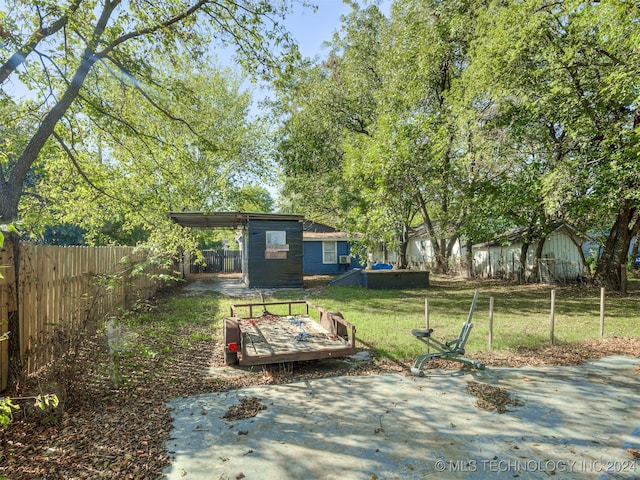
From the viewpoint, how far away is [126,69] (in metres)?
6.16

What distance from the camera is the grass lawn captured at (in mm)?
6648

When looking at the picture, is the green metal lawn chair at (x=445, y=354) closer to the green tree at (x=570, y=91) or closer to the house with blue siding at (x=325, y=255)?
the green tree at (x=570, y=91)

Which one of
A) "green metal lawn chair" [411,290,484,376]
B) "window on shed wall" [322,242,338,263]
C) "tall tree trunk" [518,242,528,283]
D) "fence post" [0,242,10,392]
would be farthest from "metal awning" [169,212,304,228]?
"tall tree trunk" [518,242,528,283]

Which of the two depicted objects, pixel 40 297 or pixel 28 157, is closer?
pixel 40 297

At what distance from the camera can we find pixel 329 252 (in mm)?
24562

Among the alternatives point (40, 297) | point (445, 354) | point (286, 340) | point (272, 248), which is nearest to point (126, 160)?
point (40, 297)

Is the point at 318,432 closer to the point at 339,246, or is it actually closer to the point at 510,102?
the point at 510,102

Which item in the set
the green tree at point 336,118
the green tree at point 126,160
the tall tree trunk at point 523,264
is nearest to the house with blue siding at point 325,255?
the green tree at point 336,118

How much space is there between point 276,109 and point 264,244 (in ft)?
27.1

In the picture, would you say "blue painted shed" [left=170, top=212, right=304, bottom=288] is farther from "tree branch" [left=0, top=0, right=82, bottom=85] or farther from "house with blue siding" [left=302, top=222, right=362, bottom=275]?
"tree branch" [left=0, top=0, right=82, bottom=85]

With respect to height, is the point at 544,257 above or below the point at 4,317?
above

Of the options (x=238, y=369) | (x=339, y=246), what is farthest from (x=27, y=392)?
(x=339, y=246)

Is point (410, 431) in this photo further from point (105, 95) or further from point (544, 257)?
point (544, 257)

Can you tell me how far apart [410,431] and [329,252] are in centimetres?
2120
